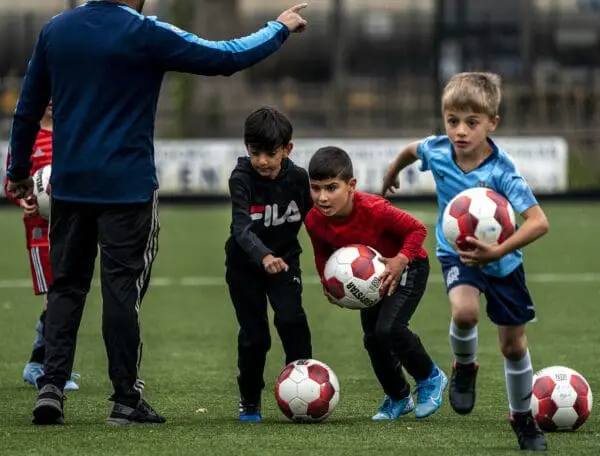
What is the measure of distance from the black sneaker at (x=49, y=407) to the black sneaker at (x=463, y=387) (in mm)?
1808

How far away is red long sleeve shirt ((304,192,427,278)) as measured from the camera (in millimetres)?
7664

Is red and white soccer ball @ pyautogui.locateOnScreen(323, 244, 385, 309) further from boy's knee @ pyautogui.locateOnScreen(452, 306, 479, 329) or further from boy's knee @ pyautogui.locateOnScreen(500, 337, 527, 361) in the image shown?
boy's knee @ pyautogui.locateOnScreen(500, 337, 527, 361)

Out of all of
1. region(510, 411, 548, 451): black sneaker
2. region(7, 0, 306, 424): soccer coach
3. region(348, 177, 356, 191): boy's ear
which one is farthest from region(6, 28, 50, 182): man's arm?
A: region(510, 411, 548, 451): black sneaker

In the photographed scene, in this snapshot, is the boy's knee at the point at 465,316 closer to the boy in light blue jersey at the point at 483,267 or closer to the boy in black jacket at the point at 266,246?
the boy in light blue jersey at the point at 483,267

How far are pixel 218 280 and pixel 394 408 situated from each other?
817 centimetres

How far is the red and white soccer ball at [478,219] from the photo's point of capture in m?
6.55

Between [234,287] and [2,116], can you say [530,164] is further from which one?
[234,287]

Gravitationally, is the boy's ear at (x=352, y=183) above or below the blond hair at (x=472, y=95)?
below

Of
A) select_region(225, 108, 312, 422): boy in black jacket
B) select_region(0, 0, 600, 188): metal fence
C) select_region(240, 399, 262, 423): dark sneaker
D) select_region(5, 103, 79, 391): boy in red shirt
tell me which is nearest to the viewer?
select_region(225, 108, 312, 422): boy in black jacket

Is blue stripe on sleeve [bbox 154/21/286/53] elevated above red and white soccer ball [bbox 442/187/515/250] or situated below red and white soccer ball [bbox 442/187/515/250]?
above

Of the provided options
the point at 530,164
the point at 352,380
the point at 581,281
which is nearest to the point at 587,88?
the point at 530,164

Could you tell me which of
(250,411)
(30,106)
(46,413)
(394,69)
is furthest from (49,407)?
(394,69)

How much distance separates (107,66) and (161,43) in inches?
10.5

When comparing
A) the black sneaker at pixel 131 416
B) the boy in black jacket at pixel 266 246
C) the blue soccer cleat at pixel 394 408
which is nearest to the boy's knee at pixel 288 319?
the boy in black jacket at pixel 266 246
